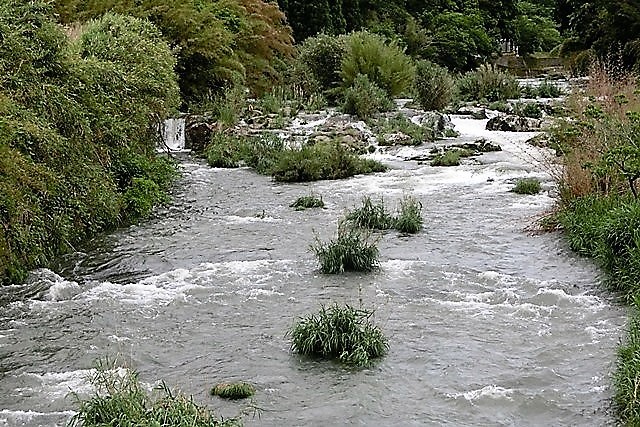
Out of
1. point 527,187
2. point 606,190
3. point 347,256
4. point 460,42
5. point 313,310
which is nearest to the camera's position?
point 313,310

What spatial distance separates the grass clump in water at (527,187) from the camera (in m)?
13.4

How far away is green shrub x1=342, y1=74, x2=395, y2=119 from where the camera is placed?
21312 millimetres

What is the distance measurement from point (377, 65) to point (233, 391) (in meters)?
19.7

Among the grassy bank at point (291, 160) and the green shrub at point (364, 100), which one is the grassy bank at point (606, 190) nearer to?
the grassy bank at point (291, 160)

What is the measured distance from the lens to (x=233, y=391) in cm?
599

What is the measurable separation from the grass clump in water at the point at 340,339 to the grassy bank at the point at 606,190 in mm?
2032

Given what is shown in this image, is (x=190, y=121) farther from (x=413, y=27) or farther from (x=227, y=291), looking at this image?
(x=413, y=27)

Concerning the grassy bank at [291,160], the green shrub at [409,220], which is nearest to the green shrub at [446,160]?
the grassy bank at [291,160]

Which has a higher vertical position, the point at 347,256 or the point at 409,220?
the point at 409,220

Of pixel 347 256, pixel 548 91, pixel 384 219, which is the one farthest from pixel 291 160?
pixel 548 91

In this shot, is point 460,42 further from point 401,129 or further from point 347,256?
point 347,256

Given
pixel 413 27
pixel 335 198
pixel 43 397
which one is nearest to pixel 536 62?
pixel 413 27

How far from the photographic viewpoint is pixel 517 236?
10883mm

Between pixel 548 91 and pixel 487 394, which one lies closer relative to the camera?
pixel 487 394
